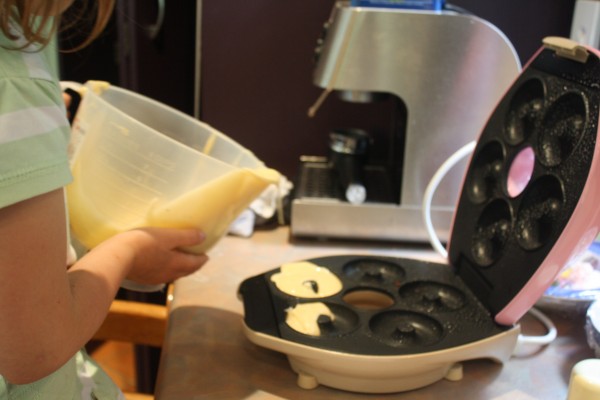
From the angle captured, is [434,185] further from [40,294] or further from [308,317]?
Answer: [40,294]

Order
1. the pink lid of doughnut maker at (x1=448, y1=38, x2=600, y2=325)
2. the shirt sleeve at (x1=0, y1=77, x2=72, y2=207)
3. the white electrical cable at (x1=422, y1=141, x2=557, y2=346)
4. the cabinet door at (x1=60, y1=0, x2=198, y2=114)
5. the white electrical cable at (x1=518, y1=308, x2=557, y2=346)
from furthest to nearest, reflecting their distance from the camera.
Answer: the cabinet door at (x1=60, y1=0, x2=198, y2=114), the white electrical cable at (x1=422, y1=141, x2=557, y2=346), the white electrical cable at (x1=518, y1=308, x2=557, y2=346), the pink lid of doughnut maker at (x1=448, y1=38, x2=600, y2=325), the shirt sleeve at (x1=0, y1=77, x2=72, y2=207)

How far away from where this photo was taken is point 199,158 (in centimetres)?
64

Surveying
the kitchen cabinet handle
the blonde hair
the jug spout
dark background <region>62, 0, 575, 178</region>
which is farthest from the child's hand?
the kitchen cabinet handle

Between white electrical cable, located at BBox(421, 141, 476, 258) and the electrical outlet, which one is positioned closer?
white electrical cable, located at BBox(421, 141, 476, 258)

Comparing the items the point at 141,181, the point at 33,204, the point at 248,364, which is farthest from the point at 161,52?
the point at 33,204

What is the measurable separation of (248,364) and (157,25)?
78 cm

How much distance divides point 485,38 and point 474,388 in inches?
18.9

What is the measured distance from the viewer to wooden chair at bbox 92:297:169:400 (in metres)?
0.92

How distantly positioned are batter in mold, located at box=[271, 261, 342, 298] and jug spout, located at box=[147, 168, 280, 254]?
0.09 metres

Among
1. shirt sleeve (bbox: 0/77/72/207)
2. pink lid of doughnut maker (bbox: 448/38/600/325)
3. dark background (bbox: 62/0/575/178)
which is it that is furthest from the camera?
dark background (bbox: 62/0/575/178)

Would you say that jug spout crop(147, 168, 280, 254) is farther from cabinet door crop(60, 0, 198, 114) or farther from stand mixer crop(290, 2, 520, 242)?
cabinet door crop(60, 0, 198, 114)

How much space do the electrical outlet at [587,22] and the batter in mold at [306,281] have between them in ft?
2.05

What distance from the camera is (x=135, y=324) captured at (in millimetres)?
923

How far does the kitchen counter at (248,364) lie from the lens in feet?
2.09
